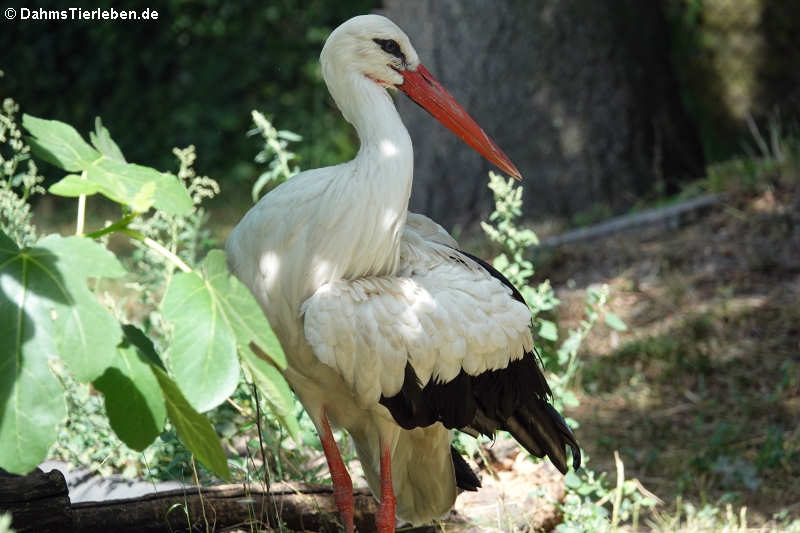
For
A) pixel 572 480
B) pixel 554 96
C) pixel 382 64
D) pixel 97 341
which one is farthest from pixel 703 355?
pixel 97 341

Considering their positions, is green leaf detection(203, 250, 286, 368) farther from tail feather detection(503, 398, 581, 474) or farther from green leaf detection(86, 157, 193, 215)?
tail feather detection(503, 398, 581, 474)

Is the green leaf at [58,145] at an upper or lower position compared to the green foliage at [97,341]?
upper

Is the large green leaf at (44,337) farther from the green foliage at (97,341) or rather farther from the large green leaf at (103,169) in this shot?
the large green leaf at (103,169)

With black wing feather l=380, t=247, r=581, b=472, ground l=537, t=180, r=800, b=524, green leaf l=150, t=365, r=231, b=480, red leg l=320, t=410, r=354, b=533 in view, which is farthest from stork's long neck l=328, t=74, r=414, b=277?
ground l=537, t=180, r=800, b=524

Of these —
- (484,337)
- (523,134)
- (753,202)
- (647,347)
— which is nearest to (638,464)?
(647,347)

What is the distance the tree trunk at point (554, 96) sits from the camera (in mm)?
6496

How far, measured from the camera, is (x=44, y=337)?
1689mm

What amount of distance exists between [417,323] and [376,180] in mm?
406

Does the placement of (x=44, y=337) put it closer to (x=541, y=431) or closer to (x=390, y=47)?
(x=390, y=47)

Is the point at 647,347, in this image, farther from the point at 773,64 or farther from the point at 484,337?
the point at 773,64

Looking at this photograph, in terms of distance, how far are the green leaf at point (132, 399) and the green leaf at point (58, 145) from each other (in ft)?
1.19

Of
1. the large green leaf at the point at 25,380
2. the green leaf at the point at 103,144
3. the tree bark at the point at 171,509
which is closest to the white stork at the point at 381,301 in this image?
the tree bark at the point at 171,509

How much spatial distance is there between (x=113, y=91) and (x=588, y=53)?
504 centimetres

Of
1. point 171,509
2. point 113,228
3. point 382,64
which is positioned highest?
point 382,64
